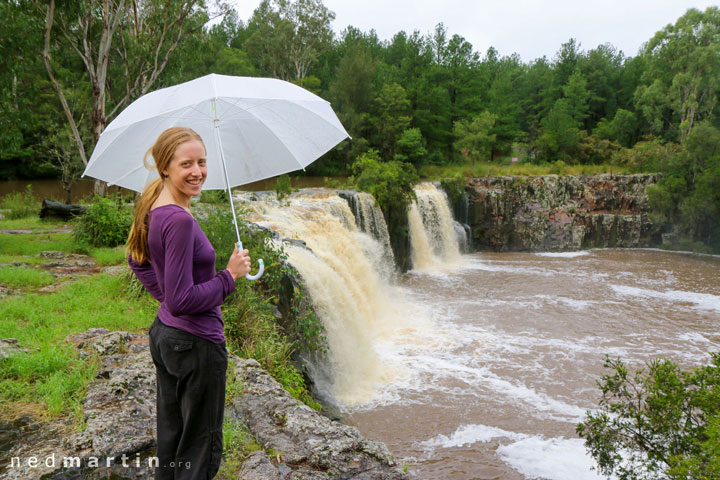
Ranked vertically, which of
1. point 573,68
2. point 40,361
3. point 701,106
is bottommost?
point 40,361

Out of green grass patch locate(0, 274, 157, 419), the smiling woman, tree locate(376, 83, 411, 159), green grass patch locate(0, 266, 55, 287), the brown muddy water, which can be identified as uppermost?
tree locate(376, 83, 411, 159)

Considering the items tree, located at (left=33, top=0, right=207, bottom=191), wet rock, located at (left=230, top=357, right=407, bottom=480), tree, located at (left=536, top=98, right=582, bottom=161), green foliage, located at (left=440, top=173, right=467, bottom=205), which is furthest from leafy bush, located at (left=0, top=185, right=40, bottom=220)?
tree, located at (left=536, top=98, right=582, bottom=161)

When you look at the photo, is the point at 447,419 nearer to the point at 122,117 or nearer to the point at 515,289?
the point at 122,117

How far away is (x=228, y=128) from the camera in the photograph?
2.69 meters

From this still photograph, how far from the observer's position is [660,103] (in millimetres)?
28047

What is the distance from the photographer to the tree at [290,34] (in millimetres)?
30531

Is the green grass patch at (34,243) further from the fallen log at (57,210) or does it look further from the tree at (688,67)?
the tree at (688,67)

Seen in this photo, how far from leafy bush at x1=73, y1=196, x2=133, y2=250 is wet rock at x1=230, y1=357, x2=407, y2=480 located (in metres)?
6.23

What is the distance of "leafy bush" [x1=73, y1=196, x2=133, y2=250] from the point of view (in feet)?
27.3

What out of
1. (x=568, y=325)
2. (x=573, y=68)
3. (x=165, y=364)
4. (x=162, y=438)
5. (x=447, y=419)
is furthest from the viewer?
(x=573, y=68)

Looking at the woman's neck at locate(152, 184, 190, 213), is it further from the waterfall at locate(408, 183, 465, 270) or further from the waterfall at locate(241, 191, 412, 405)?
the waterfall at locate(408, 183, 465, 270)

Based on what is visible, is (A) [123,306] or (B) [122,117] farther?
(A) [123,306]

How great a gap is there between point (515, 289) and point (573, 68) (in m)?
30.3

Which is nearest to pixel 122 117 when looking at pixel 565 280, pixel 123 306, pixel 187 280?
pixel 187 280
